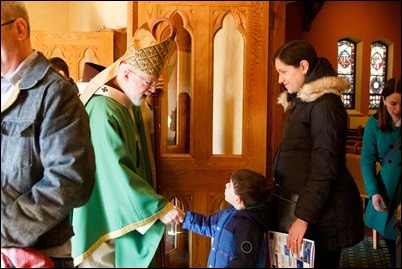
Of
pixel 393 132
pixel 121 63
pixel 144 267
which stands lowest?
pixel 144 267

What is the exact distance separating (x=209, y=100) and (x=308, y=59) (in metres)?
0.19

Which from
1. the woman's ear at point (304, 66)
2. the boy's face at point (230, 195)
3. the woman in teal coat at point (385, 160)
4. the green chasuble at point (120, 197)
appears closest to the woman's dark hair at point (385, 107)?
the woman in teal coat at point (385, 160)

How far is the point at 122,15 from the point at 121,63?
0.10 meters

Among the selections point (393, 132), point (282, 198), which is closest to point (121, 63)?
point (282, 198)

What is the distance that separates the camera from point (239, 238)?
2.18ft

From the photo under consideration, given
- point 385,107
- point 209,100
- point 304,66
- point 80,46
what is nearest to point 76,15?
point 80,46

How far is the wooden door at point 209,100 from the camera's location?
0.80m

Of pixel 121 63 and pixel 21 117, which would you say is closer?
pixel 21 117

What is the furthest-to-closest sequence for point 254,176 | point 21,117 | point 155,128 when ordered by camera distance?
point 155,128 < point 254,176 < point 21,117

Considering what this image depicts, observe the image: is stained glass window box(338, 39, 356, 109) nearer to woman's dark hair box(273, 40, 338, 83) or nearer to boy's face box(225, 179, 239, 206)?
woman's dark hair box(273, 40, 338, 83)

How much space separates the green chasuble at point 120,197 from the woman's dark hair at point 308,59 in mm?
281

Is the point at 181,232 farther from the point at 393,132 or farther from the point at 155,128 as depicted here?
the point at 393,132

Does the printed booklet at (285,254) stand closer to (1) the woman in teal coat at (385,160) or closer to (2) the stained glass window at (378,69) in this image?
(1) the woman in teal coat at (385,160)

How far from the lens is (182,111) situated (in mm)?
800
